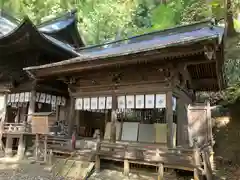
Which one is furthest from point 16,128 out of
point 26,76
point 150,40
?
point 150,40

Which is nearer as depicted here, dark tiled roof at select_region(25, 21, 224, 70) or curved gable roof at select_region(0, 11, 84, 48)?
dark tiled roof at select_region(25, 21, 224, 70)

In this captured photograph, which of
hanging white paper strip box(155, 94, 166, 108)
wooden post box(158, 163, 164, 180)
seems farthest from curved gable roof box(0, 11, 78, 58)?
wooden post box(158, 163, 164, 180)

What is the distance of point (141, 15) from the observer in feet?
93.2

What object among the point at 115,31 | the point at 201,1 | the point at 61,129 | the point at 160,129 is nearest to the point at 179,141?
the point at 160,129

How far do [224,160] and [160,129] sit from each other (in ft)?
13.5

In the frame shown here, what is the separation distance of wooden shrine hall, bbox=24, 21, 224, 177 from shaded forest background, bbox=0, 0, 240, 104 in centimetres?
315

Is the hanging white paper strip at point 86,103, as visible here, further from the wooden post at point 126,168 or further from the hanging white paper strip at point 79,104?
the wooden post at point 126,168

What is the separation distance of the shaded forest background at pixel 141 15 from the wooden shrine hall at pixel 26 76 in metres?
2.28

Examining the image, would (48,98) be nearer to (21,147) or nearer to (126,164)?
(21,147)

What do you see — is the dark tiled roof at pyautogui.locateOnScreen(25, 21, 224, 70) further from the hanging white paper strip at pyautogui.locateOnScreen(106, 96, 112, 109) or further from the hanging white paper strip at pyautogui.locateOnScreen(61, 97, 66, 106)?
the hanging white paper strip at pyautogui.locateOnScreen(61, 97, 66, 106)

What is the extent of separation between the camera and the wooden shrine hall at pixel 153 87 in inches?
243

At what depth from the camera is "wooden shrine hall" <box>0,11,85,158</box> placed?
30.2ft

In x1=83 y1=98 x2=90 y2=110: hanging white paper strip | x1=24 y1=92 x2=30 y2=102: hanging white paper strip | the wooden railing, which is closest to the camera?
x1=83 y1=98 x2=90 y2=110: hanging white paper strip

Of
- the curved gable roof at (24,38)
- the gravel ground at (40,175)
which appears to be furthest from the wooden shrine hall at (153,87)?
the curved gable roof at (24,38)
